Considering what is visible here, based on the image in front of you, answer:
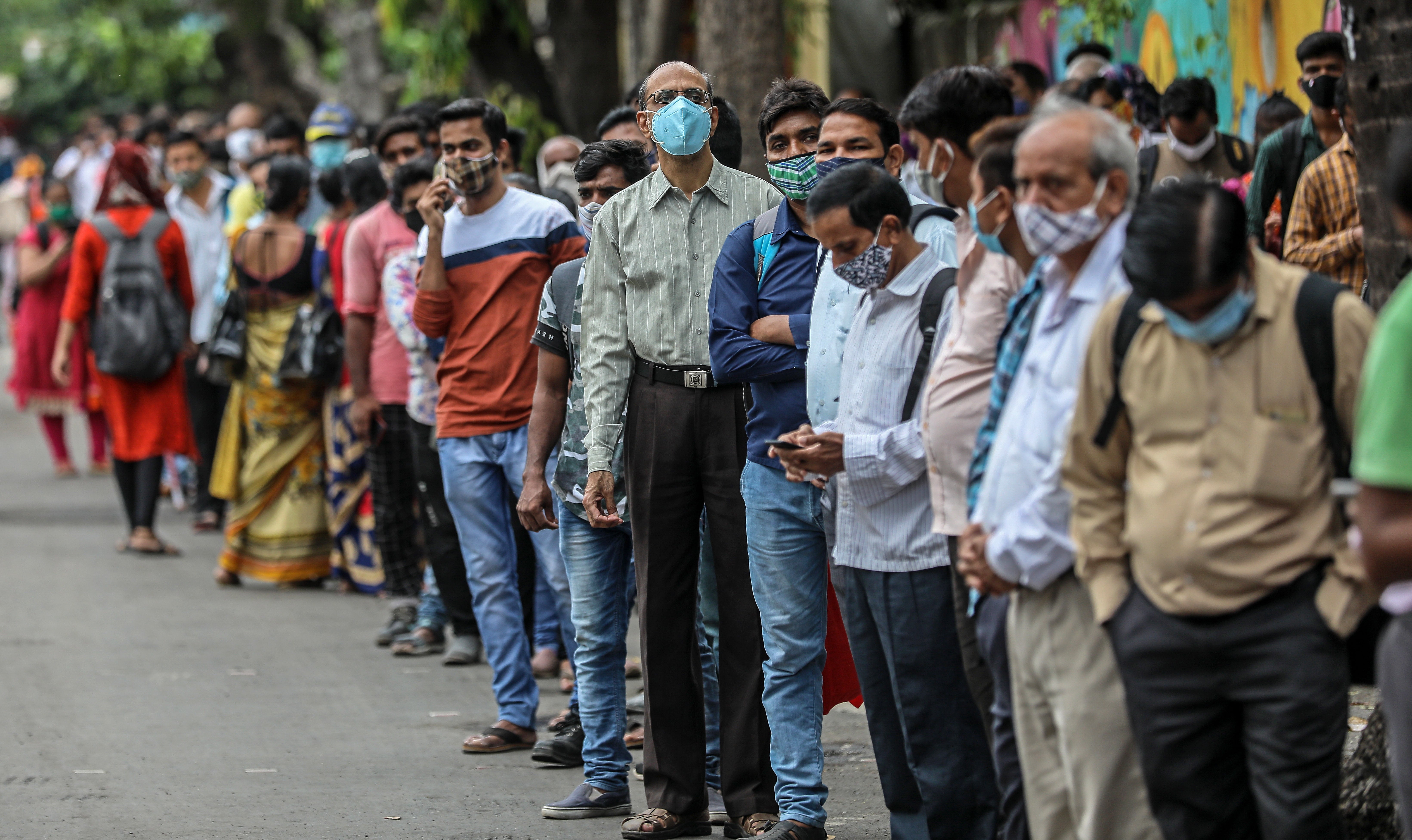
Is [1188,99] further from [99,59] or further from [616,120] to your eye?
[99,59]

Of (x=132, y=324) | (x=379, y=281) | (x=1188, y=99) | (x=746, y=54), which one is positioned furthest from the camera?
(x=132, y=324)

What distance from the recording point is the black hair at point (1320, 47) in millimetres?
6871

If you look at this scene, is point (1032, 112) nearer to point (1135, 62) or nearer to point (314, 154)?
point (1135, 62)

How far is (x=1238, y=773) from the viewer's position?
3.33 metres

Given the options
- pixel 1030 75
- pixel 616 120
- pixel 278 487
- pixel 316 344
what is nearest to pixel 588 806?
pixel 616 120

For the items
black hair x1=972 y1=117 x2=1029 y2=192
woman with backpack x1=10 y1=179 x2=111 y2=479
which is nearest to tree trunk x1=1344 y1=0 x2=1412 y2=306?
black hair x1=972 y1=117 x2=1029 y2=192

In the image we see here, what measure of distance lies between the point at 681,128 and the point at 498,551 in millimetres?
2087

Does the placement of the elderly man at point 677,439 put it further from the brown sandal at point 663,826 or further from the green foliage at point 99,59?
the green foliage at point 99,59

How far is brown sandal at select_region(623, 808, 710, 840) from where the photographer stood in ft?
17.1

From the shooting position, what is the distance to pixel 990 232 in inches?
152

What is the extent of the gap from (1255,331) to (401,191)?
216 inches

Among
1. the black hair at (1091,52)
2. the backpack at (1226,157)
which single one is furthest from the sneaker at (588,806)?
the black hair at (1091,52)

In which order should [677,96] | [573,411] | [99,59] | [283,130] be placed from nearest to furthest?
[677,96] → [573,411] → [283,130] → [99,59]

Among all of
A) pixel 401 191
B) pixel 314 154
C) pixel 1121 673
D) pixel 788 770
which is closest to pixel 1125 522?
pixel 1121 673
